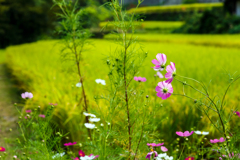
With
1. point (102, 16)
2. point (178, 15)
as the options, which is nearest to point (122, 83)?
point (102, 16)

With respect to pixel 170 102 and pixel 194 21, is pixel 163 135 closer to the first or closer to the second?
pixel 170 102

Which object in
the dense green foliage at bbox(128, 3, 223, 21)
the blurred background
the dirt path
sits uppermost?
the dense green foliage at bbox(128, 3, 223, 21)

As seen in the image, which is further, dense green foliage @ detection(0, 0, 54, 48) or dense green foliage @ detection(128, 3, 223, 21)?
dense green foliage @ detection(128, 3, 223, 21)

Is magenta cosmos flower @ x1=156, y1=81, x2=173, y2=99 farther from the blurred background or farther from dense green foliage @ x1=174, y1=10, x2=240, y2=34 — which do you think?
dense green foliage @ x1=174, y1=10, x2=240, y2=34

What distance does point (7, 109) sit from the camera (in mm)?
2812

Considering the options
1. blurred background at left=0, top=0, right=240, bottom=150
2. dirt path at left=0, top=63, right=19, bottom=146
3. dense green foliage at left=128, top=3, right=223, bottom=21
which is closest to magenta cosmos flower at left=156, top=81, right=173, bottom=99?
blurred background at left=0, top=0, right=240, bottom=150

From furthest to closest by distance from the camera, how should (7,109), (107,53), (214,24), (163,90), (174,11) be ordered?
(174,11) → (214,24) → (107,53) → (7,109) → (163,90)

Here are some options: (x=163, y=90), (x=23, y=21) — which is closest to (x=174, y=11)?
(x=23, y=21)

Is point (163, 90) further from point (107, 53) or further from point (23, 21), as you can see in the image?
point (23, 21)

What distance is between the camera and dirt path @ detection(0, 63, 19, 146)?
2.17 meters

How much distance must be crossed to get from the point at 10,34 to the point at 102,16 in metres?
7.59

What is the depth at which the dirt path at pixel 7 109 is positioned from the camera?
2168 millimetres

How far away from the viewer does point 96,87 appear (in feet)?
8.54

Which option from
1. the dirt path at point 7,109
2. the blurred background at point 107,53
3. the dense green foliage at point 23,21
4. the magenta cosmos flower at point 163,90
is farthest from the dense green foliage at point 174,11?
the magenta cosmos flower at point 163,90
